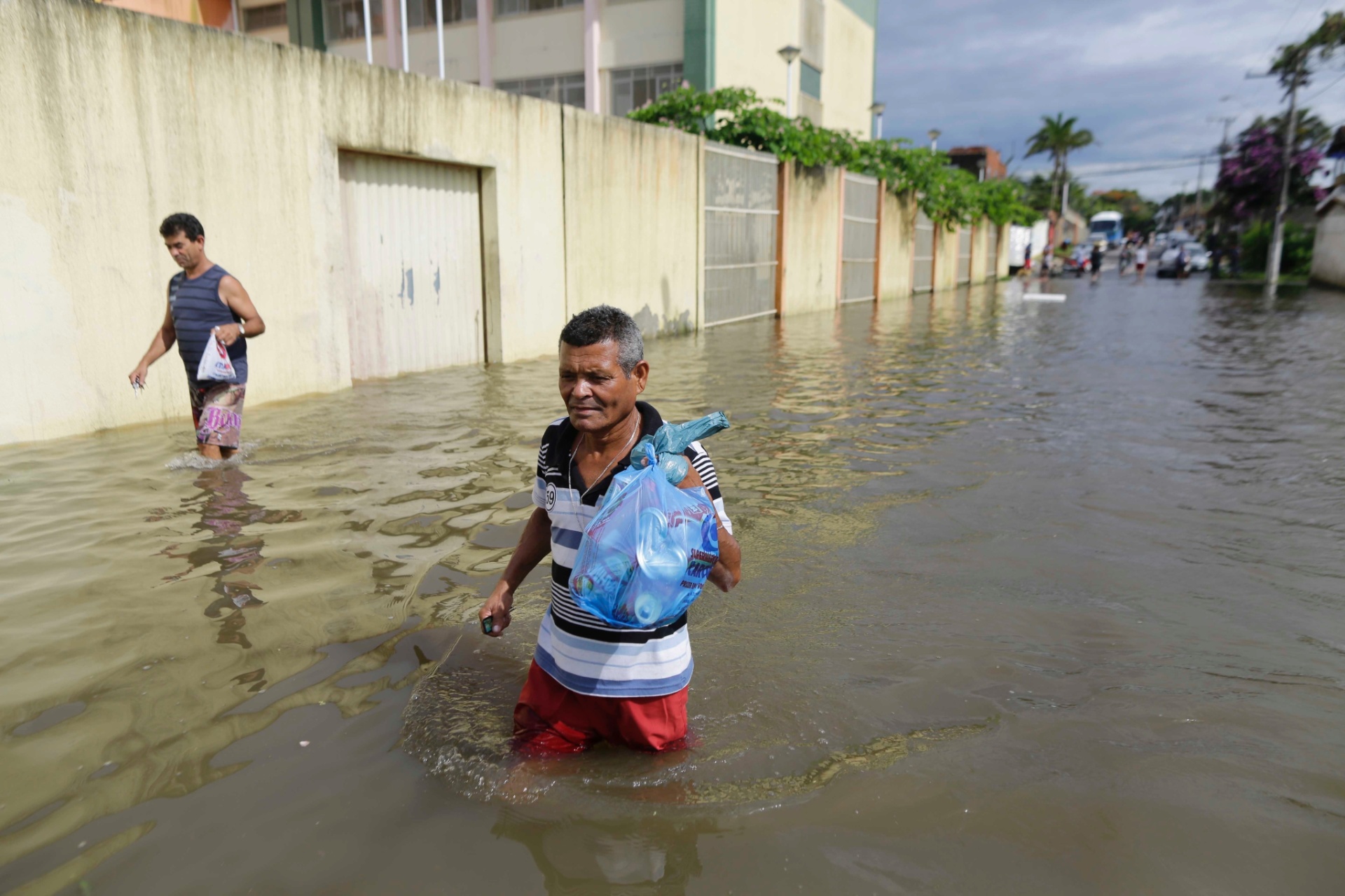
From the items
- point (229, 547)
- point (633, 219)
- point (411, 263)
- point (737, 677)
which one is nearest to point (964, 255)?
point (633, 219)

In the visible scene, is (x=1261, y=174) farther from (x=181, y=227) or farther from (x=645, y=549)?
(x=645, y=549)

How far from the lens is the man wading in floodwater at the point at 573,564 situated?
2510 millimetres

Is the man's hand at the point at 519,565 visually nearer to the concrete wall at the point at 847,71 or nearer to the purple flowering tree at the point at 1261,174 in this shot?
the concrete wall at the point at 847,71

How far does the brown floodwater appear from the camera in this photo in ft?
8.14

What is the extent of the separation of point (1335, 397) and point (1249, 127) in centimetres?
4286

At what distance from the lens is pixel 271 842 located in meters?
2.50

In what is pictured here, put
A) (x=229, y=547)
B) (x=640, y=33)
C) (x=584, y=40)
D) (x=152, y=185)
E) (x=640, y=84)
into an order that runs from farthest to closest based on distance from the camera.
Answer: (x=584, y=40)
(x=640, y=84)
(x=640, y=33)
(x=152, y=185)
(x=229, y=547)

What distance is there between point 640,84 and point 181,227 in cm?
2127

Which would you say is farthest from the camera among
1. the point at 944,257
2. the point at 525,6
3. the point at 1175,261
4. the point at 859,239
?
the point at 1175,261

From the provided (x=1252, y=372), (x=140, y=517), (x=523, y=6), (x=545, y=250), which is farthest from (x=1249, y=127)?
(x=140, y=517)

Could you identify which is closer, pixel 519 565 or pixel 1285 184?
pixel 519 565

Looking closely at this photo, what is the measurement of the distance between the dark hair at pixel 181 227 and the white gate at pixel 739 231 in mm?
11526

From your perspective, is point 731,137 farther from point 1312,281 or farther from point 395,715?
point 1312,281

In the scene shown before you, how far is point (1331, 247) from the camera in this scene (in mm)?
32750
